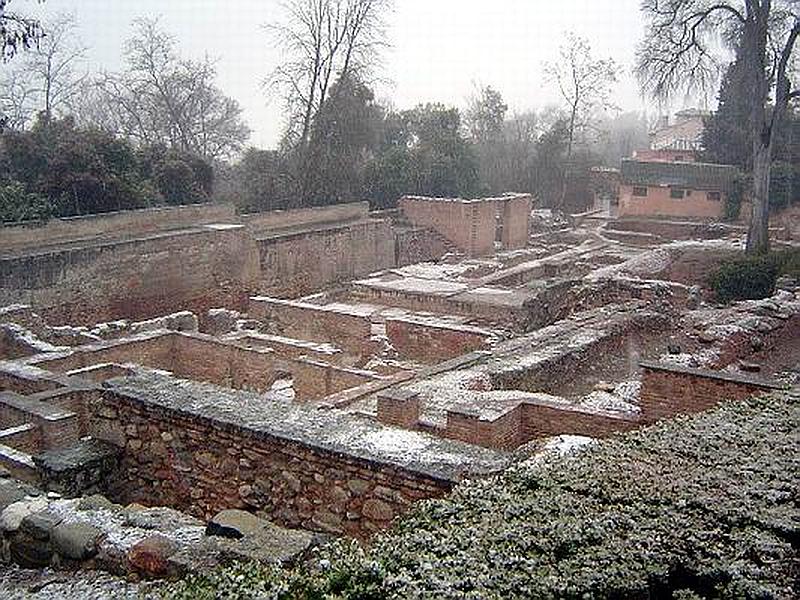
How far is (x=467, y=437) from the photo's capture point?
312 inches

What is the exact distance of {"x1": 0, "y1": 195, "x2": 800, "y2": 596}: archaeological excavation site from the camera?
4.85 metres

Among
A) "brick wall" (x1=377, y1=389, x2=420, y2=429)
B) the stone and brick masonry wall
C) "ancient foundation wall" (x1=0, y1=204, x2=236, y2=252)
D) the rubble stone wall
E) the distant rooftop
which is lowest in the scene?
the rubble stone wall

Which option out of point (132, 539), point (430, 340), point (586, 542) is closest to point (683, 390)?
point (586, 542)

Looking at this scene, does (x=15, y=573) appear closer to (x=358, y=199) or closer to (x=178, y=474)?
(x=178, y=474)

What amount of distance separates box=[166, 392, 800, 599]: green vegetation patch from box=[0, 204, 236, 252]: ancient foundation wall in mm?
15246

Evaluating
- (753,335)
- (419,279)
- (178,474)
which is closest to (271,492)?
(178,474)

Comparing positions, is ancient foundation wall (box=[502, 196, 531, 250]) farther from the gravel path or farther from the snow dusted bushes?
the gravel path

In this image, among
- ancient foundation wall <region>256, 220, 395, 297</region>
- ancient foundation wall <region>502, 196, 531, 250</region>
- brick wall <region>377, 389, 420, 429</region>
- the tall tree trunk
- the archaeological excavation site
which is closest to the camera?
the archaeological excavation site

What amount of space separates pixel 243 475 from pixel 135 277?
13144 millimetres

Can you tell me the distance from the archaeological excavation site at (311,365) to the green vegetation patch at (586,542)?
624 millimetres

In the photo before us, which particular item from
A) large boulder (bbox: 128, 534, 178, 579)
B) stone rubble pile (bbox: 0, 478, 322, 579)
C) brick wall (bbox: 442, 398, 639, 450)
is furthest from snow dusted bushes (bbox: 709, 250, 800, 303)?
large boulder (bbox: 128, 534, 178, 579)

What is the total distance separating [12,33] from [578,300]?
42.9ft

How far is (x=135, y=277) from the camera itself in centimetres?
1769

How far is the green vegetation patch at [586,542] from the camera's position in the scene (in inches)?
112
